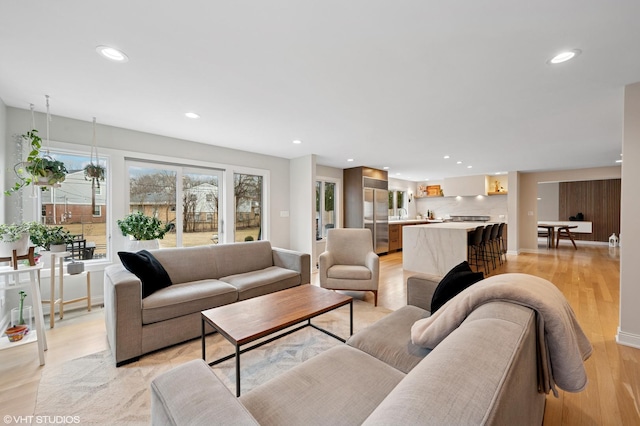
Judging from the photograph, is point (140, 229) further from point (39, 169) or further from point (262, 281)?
point (262, 281)

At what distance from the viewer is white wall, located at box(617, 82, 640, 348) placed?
7.73 feet

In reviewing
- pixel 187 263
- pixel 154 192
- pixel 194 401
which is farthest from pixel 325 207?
pixel 194 401

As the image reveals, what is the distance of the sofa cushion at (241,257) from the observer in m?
3.27

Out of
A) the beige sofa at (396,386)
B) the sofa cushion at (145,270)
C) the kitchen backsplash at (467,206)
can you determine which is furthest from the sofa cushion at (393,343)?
the kitchen backsplash at (467,206)

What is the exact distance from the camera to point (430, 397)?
57 cm

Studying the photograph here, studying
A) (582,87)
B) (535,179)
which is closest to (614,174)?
(535,179)

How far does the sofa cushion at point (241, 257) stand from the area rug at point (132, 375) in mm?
904

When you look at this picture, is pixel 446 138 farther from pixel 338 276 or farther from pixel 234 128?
pixel 234 128

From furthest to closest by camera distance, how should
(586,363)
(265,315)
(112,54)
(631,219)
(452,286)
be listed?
(631,219) → (586,363) → (265,315) → (112,54) → (452,286)

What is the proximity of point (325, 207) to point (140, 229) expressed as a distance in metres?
4.13

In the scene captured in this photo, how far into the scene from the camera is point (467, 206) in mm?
8742

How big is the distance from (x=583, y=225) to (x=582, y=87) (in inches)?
358

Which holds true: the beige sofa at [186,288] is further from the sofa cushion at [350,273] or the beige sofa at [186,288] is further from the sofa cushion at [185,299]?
the sofa cushion at [350,273]

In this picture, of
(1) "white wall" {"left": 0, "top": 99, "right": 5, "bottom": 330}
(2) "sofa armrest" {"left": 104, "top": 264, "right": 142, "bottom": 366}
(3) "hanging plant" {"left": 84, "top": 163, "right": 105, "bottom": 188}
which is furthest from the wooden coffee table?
(3) "hanging plant" {"left": 84, "top": 163, "right": 105, "bottom": 188}
